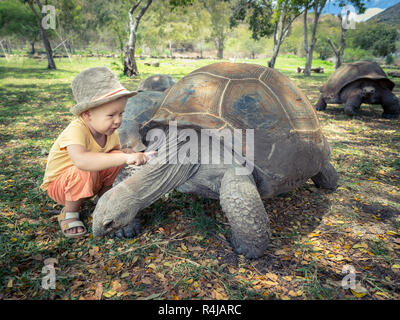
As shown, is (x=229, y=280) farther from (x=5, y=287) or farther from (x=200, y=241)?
(x=5, y=287)

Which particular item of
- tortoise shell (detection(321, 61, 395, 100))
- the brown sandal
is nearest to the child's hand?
the brown sandal

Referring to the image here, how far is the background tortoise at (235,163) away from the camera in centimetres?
185

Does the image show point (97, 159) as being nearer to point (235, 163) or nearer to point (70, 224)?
point (70, 224)

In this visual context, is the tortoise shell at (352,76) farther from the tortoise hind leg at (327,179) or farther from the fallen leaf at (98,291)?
the fallen leaf at (98,291)

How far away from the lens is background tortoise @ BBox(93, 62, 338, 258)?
185cm

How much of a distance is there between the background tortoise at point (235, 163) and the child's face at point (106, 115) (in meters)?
0.33

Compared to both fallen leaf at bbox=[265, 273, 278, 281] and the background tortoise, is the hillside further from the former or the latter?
fallen leaf at bbox=[265, 273, 278, 281]

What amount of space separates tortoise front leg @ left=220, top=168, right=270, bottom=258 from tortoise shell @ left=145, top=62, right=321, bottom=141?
44 centimetres

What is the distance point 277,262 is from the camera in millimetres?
1959

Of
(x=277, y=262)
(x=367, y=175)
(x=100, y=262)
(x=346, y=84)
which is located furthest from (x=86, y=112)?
(x=346, y=84)

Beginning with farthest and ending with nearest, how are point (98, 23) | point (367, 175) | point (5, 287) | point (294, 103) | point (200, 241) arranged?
1. point (98, 23)
2. point (367, 175)
3. point (294, 103)
4. point (200, 241)
5. point (5, 287)

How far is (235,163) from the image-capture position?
6.63 ft

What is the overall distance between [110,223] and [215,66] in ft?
5.32
